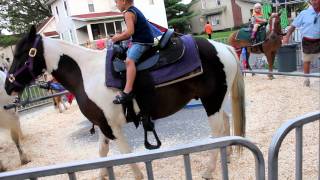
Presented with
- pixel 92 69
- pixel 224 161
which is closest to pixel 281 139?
pixel 224 161

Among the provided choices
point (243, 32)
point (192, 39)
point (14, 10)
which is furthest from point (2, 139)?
point (14, 10)

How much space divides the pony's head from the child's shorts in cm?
98

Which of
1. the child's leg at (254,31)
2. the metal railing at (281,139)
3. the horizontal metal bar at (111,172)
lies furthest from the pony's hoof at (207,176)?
the child's leg at (254,31)

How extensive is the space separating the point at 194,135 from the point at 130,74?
2293mm

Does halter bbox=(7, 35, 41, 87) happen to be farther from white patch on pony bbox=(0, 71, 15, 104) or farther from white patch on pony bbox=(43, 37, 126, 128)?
white patch on pony bbox=(0, 71, 15, 104)

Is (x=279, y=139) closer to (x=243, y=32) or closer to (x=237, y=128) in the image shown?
(x=237, y=128)

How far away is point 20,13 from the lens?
43.9 meters

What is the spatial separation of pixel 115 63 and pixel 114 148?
2095mm

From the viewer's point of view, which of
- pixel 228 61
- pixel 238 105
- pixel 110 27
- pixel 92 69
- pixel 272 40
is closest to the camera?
pixel 92 69

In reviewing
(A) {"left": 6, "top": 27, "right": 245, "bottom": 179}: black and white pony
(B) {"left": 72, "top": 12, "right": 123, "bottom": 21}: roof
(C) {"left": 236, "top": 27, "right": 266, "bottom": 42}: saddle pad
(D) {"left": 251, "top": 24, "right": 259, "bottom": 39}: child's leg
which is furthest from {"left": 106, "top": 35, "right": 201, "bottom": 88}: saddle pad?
(B) {"left": 72, "top": 12, "right": 123, "bottom": 21}: roof

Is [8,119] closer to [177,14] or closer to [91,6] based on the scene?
[91,6]

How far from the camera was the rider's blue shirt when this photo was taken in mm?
6402

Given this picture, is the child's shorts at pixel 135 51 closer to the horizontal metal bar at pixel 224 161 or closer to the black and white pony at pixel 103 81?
the black and white pony at pixel 103 81

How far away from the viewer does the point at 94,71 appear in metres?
3.56
